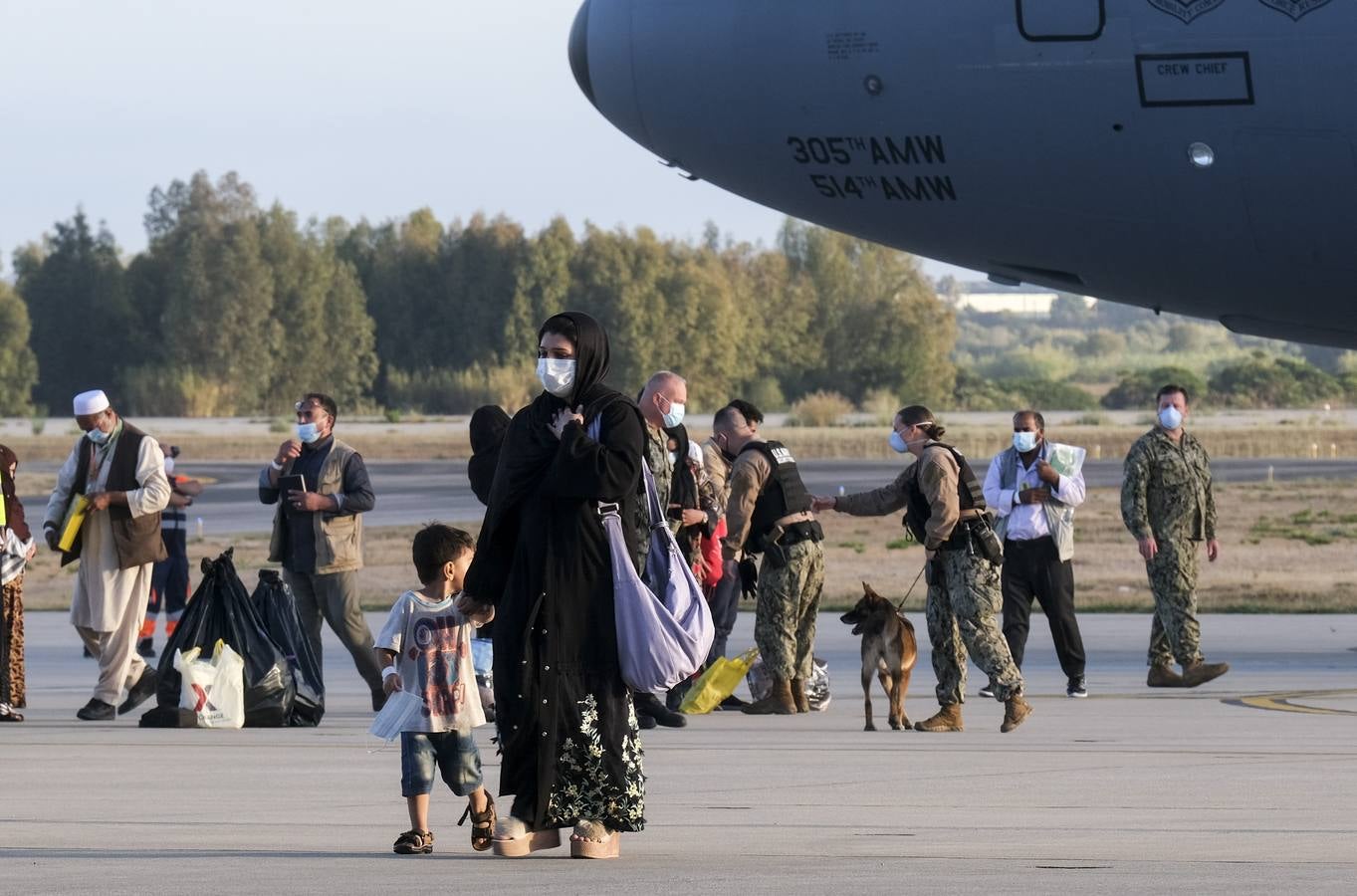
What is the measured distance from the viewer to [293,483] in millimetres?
14812

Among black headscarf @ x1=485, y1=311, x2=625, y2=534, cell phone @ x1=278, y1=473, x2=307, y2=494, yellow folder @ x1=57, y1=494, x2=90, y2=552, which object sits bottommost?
yellow folder @ x1=57, y1=494, x2=90, y2=552

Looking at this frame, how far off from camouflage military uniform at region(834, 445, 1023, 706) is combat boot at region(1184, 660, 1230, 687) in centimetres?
271

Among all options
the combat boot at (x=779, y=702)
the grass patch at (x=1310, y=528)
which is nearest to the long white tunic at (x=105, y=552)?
the combat boot at (x=779, y=702)

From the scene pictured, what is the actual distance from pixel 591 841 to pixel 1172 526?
8.80 metres

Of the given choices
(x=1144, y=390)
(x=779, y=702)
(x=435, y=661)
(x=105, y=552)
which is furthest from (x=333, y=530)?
(x=1144, y=390)

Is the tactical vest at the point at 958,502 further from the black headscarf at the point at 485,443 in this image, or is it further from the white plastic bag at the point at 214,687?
the white plastic bag at the point at 214,687

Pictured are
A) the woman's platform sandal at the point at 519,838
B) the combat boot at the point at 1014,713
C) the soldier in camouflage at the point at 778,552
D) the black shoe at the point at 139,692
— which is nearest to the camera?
the woman's platform sandal at the point at 519,838

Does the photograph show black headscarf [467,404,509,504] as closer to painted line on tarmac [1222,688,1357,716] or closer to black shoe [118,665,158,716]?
black shoe [118,665,158,716]

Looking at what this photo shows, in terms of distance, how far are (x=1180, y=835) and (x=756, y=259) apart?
131 meters

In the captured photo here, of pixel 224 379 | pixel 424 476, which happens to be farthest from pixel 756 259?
pixel 424 476

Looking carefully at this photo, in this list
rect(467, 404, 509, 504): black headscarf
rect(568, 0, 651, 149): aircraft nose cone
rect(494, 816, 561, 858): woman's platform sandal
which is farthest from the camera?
rect(467, 404, 509, 504): black headscarf

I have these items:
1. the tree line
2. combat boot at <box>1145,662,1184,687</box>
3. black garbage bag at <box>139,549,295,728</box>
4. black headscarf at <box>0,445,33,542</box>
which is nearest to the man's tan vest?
black garbage bag at <box>139,549,295,728</box>

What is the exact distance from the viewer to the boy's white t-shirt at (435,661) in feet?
28.8

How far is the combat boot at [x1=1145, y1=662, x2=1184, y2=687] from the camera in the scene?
16250 mm
